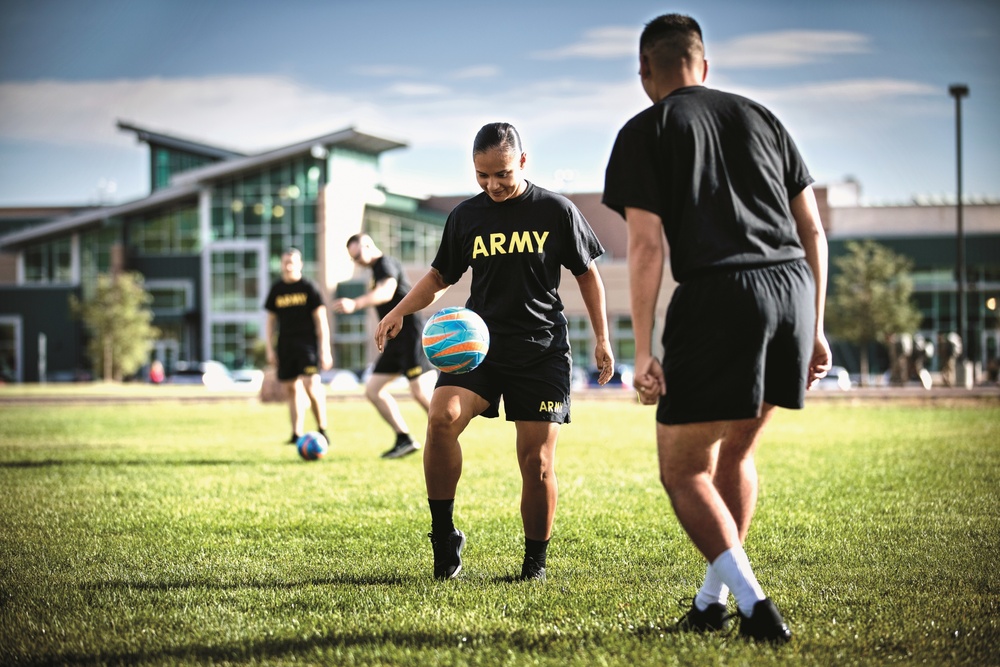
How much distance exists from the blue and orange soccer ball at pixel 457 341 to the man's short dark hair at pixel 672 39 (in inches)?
70.8

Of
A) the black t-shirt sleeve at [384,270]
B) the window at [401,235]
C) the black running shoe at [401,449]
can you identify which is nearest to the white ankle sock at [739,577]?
the black t-shirt sleeve at [384,270]

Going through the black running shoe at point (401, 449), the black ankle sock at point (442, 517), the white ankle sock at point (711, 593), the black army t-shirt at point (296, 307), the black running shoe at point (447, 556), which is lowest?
the black running shoe at point (401, 449)

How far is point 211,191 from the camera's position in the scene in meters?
71.2

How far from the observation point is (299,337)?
12594 millimetres

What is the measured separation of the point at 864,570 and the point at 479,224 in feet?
8.94

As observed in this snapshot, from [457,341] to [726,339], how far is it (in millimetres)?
1770

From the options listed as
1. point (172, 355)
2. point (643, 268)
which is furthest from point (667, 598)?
point (172, 355)

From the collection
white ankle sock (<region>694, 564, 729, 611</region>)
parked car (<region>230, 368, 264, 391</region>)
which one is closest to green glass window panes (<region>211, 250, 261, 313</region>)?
parked car (<region>230, 368, 264, 391</region>)

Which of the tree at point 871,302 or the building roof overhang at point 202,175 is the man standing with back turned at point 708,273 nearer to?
the tree at point 871,302

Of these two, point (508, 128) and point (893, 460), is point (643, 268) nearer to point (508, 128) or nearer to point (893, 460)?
point (508, 128)

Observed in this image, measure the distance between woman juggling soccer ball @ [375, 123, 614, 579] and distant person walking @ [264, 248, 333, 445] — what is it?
23.6 ft

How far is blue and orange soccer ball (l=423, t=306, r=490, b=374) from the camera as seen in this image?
5164 mm

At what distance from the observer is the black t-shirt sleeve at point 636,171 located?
12.3 feet

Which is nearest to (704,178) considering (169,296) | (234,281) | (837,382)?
(837,382)
